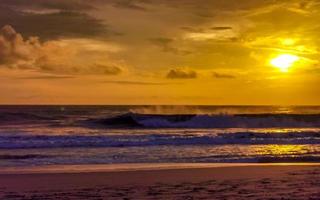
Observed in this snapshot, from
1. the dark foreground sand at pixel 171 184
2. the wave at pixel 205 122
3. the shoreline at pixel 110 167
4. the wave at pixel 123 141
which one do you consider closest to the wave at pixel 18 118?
the wave at pixel 205 122

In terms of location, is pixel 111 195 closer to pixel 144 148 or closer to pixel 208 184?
pixel 208 184

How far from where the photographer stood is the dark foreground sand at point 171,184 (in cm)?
1052

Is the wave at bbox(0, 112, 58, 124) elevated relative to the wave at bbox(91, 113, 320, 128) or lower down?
elevated

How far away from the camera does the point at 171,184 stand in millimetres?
12219

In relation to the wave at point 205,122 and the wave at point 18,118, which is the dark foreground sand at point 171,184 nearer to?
the wave at point 205,122

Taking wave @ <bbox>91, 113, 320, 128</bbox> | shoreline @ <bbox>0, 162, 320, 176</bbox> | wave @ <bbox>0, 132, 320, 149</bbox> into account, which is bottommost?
shoreline @ <bbox>0, 162, 320, 176</bbox>

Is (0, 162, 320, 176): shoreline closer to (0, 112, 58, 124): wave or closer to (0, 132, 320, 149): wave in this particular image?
(0, 132, 320, 149): wave

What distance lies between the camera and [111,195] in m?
10.5

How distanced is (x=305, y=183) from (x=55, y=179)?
604 centimetres

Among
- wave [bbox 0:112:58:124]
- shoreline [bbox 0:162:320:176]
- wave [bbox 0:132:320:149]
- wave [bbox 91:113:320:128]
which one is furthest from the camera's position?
wave [bbox 0:112:58:124]

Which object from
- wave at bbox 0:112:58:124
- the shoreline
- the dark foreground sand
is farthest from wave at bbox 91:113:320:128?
the dark foreground sand

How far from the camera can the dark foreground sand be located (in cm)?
1052

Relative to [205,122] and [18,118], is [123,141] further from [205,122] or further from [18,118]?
[18,118]

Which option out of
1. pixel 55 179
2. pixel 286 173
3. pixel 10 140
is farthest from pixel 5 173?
pixel 10 140
